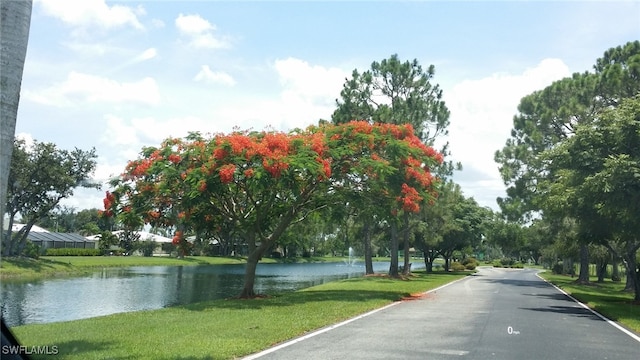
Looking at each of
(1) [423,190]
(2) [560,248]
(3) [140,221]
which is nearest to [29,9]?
(3) [140,221]

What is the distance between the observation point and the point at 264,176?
1884 cm

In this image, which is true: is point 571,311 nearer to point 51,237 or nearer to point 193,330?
point 193,330

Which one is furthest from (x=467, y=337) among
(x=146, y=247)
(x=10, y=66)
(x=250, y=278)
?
(x=146, y=247)

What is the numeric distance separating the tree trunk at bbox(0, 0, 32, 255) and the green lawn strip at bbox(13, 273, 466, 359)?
4600 millimetres

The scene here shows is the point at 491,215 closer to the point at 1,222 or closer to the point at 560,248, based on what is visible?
the point at 560,248

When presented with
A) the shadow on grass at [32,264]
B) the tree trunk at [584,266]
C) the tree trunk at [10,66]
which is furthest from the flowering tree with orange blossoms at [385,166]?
the shadow on grass at [32,264]

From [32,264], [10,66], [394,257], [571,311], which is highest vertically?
[10,66]

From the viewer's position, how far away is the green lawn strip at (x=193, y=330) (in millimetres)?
10180

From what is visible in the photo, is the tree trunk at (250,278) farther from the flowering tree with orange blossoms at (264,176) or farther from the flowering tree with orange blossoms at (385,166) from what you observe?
the flowering tree with orange blossoms at (385,166)

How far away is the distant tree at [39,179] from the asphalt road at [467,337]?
43692 millimetres

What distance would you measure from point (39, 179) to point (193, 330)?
45962 mm

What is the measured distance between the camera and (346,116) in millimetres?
41281

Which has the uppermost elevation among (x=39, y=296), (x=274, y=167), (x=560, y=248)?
(x=274, y=167)

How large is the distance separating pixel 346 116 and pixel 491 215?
3404cm
